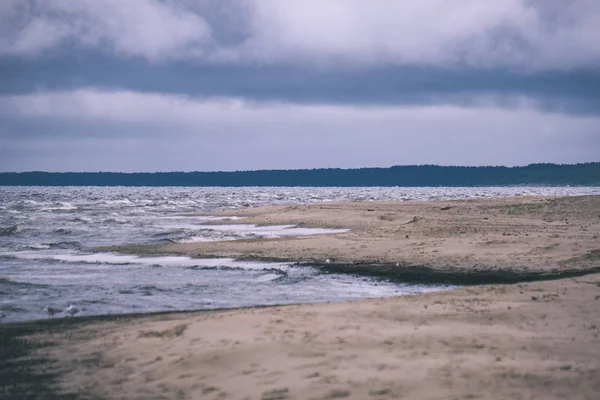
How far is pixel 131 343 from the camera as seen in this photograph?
434 inches

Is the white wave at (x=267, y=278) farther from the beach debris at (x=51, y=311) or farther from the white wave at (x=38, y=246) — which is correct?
the white wave at (x=38, y=246)

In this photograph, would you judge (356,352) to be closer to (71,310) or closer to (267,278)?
(71,310)

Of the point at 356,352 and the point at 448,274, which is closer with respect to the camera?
the point at 356,352

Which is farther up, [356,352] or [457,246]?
[457,246]

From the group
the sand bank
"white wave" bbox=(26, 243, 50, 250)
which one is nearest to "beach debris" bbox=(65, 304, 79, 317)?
the sand bank

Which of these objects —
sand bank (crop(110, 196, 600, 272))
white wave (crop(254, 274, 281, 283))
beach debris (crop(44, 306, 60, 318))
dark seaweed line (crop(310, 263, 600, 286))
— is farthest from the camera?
white wave (crop(254, 274, 281, 283))

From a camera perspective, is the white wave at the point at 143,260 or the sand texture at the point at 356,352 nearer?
the sand texture at the point at 356,352

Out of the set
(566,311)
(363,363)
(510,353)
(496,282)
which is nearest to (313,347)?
(363,363)

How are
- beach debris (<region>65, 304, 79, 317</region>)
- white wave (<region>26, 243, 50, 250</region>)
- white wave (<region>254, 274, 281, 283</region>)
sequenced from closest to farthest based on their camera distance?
1. beach debris (<region>65, 304, 79, 317</region>)
2. white wave (<region>254, 274, 281, 283</region>)
3. white wave (<region>26, 243, 50, 250</region>)

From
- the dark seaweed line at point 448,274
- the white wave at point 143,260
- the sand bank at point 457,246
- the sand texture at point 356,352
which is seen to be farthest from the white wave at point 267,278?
the sand texture at point 356,352

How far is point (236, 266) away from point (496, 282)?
957cm

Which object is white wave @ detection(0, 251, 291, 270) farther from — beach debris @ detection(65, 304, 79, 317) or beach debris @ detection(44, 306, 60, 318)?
beach debris @ detection(44, 306, 60, 318)

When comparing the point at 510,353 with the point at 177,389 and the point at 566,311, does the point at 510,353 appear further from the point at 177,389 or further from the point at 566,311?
the point at 177,389

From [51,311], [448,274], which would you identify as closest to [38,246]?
[51,311]
